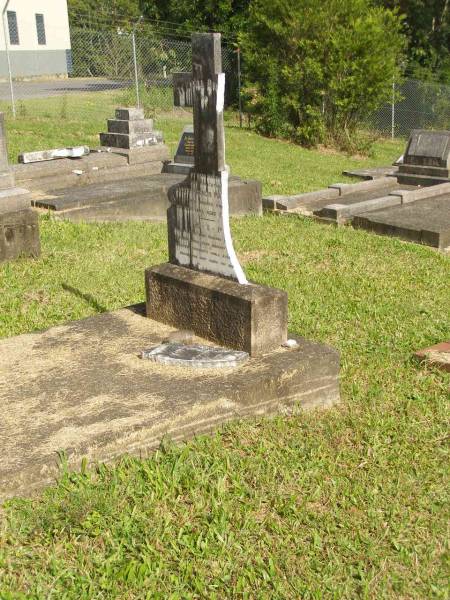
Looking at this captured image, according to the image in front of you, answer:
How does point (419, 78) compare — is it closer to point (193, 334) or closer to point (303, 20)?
point (303, 20)

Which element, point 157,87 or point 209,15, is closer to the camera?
point 157,87

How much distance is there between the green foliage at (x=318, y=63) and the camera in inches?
645

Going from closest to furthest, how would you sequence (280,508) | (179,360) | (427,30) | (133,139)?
(280,508) < (179,360) < (133,139) < (427,30)

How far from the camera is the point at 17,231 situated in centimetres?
690

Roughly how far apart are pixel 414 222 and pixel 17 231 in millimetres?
4588

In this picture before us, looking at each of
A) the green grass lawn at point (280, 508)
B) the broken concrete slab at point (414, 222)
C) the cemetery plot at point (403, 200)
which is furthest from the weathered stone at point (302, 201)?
the green grass lawn at point (280, 508)

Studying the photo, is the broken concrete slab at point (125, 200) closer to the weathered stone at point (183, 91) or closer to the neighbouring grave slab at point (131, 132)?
the neighbouring grave slab at point (131, 132)

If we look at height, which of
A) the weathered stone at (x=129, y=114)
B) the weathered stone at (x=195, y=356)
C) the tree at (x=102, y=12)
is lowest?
the weathered stone at (x=195, y=356)

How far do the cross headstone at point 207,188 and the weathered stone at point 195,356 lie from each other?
0.45 meters

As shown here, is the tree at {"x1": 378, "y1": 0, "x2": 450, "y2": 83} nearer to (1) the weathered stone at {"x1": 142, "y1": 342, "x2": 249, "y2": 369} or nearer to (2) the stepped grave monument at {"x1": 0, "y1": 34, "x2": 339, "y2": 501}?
(2) the stepped grave monument at {"x1": 0, "y1": 34, "x2": 339, "y2": 501}

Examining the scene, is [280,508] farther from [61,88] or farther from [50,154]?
[61,88]

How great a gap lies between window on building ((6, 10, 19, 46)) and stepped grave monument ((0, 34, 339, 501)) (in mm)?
30105

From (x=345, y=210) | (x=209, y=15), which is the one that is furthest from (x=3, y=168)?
(x=209, y=15)

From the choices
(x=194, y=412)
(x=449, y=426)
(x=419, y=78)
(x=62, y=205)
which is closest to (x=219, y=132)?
(x=194, y=412)
